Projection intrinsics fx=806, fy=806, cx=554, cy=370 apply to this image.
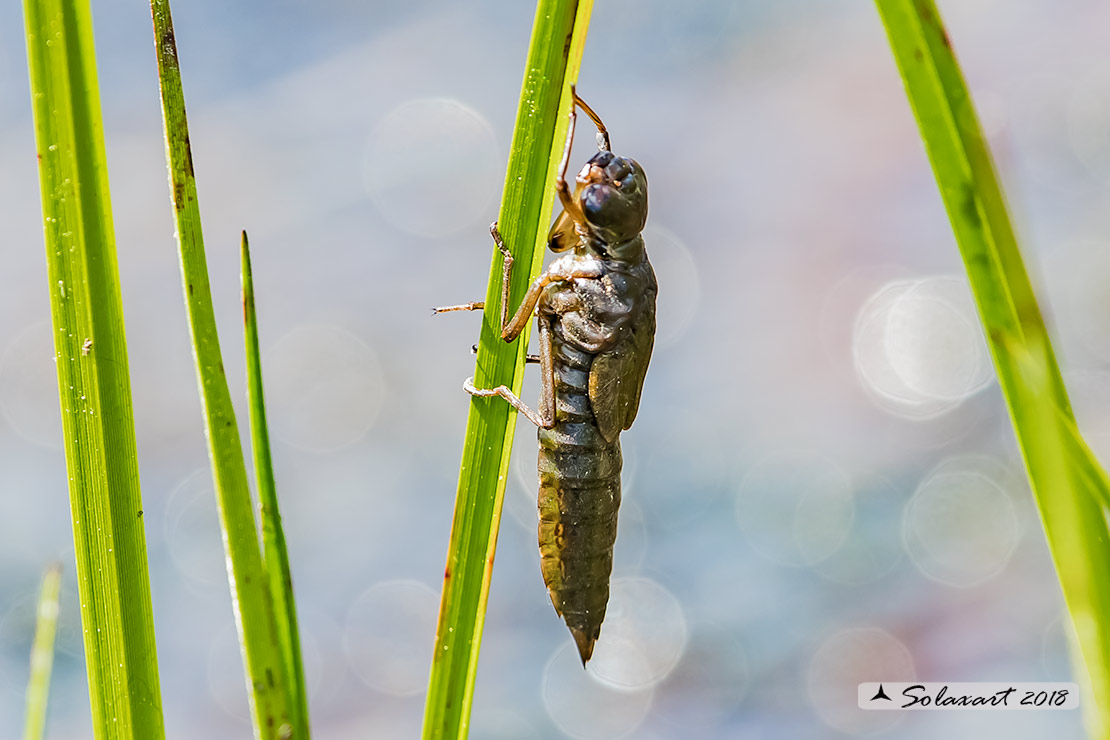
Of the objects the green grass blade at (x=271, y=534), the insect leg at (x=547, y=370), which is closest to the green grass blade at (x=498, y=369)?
the green grass blade at (x=271, y=534)

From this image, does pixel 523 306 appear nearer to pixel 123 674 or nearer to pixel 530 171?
pixel 530 171

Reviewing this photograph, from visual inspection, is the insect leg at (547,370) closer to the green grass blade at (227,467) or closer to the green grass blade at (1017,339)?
the green grass blade at (227,467)

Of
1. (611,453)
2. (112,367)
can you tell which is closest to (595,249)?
(611,453)

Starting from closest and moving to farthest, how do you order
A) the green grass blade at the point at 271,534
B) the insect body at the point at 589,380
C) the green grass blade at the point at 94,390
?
the green grass blade at the point at 94,390
the green grass blade at the point at 271,534
the insect body at the point at 589,380

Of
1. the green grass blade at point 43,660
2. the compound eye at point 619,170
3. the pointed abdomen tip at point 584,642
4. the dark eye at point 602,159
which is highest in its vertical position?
the dark eye at point 602,159

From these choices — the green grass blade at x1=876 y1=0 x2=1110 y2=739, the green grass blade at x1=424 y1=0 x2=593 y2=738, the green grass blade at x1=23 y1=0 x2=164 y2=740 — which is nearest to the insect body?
the green grass blade at x1=424 y1=0 x2=593 y2=738

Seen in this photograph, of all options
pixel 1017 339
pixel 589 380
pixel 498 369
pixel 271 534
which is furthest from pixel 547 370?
pixel 1017 339
